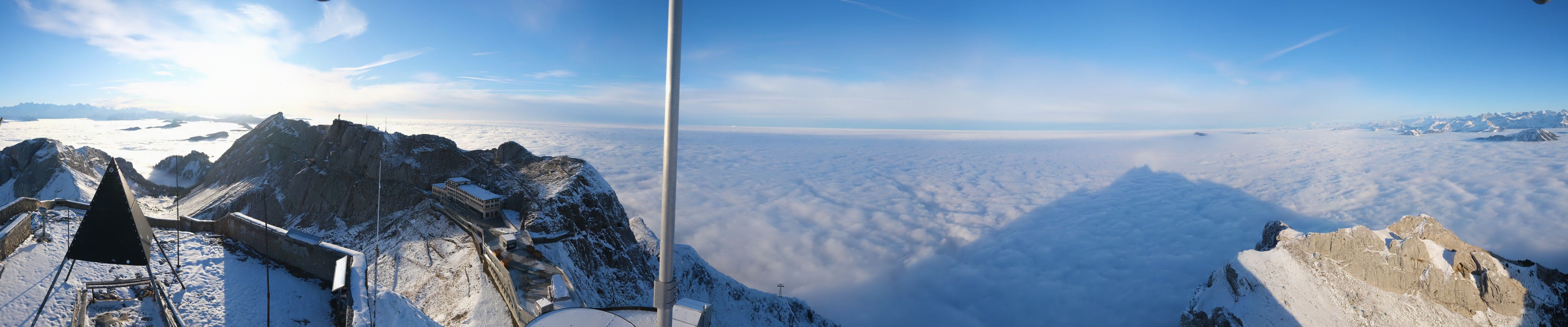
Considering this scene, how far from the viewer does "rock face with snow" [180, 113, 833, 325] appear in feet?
117

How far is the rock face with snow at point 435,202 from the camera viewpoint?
35.7m

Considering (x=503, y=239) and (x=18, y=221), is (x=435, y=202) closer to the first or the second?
(x=503, y=239)

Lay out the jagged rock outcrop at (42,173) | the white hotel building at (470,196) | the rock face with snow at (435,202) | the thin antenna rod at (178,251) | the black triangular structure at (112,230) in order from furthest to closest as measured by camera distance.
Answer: the jagged rock outcrop at (42,173)
the white hotel building at (470,196)
the rock face with snow at (435,202)
the thin antenna rod at (178,251)
the black triangular structure at (112,230)

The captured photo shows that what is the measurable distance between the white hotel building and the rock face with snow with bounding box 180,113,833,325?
142 centimetres

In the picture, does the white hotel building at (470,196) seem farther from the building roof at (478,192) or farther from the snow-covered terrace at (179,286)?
the snow-covered terrace at (179,286)

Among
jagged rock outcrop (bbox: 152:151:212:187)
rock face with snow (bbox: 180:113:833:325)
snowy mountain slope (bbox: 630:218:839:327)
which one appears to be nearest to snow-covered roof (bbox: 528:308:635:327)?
rock face with snow (bbox: 180:113:833:325)

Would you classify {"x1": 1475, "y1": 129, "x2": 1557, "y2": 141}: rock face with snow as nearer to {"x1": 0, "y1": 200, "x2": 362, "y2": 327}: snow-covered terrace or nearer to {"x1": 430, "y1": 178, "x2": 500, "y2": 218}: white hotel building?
{"x1": 430, "y1": 178, "x2": 500, "y2": 218}: white hotel building

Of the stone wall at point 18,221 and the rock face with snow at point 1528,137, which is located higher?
the rock face with snow at point 1528,137

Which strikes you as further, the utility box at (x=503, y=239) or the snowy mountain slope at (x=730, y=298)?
the snowy mountain slope at (x=730, y=298)

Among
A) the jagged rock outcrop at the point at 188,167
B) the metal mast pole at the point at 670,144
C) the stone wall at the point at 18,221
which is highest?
the metal mast pole at the point at 670,144

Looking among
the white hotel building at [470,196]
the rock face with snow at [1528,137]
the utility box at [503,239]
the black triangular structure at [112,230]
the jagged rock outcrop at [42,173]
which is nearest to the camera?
the black triangular structure at [112,230]

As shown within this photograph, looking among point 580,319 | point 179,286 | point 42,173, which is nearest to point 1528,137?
point 580,319

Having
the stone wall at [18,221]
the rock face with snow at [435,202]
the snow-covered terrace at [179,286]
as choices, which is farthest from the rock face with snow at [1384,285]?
the stone wall at [18,221]

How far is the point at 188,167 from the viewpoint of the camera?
7038cm
